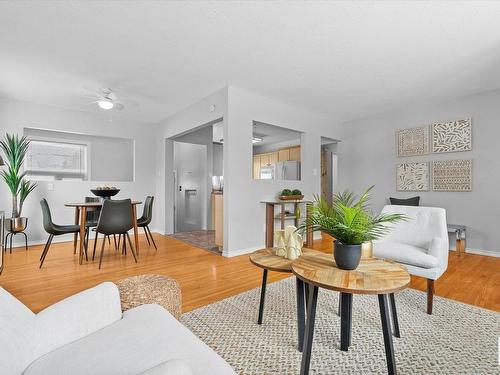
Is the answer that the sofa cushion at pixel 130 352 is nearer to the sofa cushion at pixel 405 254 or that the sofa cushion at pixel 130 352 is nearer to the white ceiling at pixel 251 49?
Answer: the sofa cushion at pixel 405 254

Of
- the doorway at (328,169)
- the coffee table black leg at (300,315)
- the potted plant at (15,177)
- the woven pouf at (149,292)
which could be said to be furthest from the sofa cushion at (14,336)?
the doorway at (328,169)

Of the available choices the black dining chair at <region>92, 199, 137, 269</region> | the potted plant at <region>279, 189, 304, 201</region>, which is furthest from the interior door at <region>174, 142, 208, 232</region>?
the black dining chair at <region>92, 199, 137, 269</region>

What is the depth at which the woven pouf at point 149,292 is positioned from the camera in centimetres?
137

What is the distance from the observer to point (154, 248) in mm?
4344

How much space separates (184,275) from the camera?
2.99 metres

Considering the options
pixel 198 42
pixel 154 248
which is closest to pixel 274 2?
pixel 198 42

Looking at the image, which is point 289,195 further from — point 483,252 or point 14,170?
point 14,170

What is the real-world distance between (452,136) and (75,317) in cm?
549

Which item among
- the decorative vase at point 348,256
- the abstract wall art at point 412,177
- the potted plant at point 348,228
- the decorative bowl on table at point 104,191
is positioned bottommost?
the decorative vase at point 348,256

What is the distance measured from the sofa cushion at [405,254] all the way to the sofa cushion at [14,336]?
2.41m

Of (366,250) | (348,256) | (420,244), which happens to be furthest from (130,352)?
(420,244)

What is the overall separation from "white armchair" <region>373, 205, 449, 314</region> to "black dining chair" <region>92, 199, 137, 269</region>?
3047 mm

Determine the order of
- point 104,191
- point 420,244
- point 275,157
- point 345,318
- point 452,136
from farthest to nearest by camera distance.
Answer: point 275,157 → point 452,136 → point 104,191 → point 420,244 → point 345,318

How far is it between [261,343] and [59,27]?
3.23 meters
